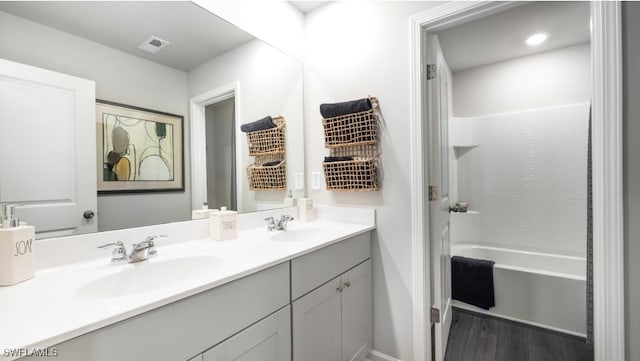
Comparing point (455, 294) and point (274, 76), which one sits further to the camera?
point (455, 294)

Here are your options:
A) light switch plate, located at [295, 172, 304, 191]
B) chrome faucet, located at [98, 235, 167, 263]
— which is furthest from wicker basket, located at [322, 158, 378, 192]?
chrome faucet, located at [98, 235, 167, 263]

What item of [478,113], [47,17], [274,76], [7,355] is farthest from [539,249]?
[47,17]

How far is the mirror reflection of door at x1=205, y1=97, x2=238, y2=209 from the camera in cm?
150

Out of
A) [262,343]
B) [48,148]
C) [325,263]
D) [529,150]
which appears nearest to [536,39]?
[529,150]

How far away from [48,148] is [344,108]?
1.38 metres

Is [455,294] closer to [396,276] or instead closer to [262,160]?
[396,276]

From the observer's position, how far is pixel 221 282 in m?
0.84

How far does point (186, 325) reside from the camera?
0.77 meters

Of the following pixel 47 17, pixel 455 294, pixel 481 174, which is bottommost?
pixel 455 294

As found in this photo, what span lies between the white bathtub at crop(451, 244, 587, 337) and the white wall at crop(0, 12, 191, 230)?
244cm

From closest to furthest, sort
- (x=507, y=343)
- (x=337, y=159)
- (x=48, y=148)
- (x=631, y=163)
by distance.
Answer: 1. (x=48, y=148)
2. (x=631, y=163)
3. (x=337, y=159)
4. (x=507, y=343)

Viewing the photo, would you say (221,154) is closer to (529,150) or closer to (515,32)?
(515,32)

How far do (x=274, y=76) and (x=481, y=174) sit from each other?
241cm

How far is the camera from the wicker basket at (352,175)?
5.43 ft
